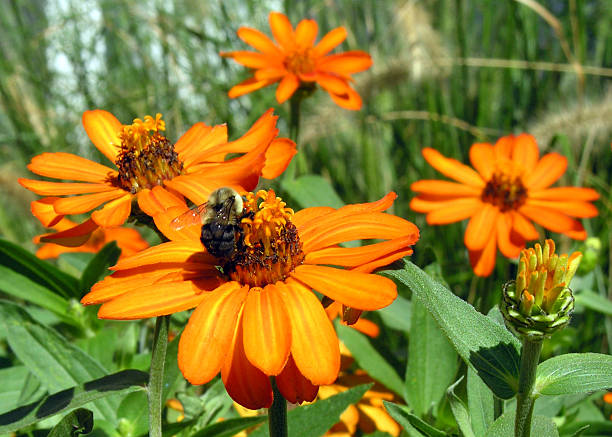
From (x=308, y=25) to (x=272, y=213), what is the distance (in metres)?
1.12

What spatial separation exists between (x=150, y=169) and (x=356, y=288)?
480 mm

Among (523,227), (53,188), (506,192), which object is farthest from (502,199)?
(53,188)

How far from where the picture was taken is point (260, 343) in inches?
28.0

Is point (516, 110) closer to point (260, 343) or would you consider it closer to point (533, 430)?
point (533, 430)

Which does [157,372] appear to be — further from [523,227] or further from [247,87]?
[523,227]

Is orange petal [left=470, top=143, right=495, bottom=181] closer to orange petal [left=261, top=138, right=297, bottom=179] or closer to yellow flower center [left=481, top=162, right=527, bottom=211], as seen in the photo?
yellow flower center [left=481, top=162, right=527, bottom=211]

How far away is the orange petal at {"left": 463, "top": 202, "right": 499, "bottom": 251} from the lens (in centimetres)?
169

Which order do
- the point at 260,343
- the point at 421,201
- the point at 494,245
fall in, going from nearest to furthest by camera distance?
the point at 260,343, the point at 494,245, the point at 421,201

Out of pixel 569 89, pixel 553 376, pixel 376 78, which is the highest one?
pixel 376 78

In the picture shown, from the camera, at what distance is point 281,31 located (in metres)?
1.88

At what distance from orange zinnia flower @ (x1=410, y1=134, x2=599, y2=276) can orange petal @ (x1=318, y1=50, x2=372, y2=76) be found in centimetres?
30

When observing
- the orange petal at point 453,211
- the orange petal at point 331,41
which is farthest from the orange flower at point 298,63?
the orange petal at point 453,211

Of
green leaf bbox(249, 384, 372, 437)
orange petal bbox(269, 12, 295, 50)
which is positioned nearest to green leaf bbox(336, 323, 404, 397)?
green leaf bbox(249, 384, 372, 437)

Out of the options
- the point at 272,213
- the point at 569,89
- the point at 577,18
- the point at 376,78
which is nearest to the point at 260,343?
the point at 272,213
